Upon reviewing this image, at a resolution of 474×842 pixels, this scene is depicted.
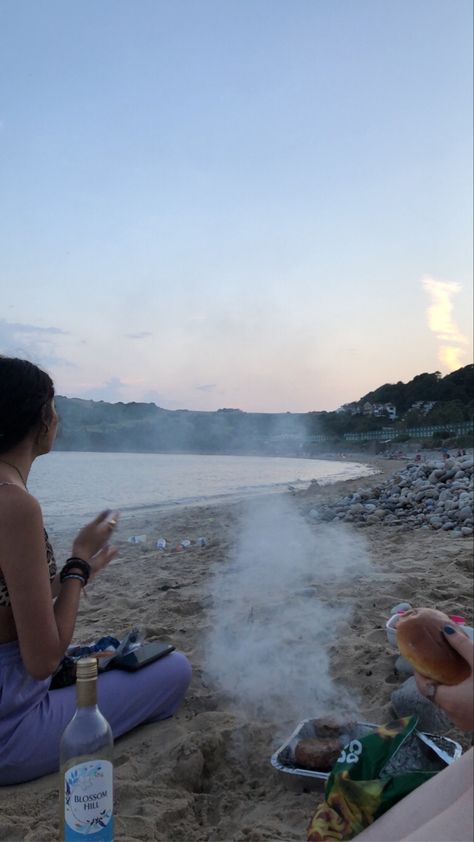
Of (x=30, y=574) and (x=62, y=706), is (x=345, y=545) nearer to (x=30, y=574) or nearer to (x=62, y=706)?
(x=62, y=706)

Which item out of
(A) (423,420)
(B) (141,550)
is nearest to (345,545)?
(B) (141,550)

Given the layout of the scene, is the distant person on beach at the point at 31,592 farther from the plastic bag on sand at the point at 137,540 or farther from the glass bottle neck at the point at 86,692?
the plastic bag on sand at the point at 137,540

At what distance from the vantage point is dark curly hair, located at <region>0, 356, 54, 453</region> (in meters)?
2.01

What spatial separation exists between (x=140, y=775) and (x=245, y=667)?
1009mm

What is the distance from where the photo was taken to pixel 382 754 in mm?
1736

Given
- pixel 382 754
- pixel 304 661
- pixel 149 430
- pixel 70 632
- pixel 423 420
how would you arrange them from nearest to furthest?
pixel 382 754 → pixel 70 632 → pixel 304 661 → pixel 423 420 → pixel 149 430

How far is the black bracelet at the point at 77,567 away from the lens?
2.21 m

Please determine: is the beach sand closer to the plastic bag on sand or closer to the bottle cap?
the bottle cap

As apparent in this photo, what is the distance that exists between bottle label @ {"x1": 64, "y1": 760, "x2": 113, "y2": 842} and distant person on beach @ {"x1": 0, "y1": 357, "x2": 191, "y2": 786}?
53 centimetres

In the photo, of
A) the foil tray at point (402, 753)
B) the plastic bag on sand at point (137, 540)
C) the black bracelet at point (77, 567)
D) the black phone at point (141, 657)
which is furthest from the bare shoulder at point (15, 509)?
the plastic bag on sand at point (137, 540)

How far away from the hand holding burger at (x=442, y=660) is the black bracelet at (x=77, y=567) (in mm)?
1219

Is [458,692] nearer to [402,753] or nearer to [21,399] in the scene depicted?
[402,753]

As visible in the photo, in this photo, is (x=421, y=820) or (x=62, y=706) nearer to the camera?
(x=421, y=820)

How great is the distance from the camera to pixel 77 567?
222cm
